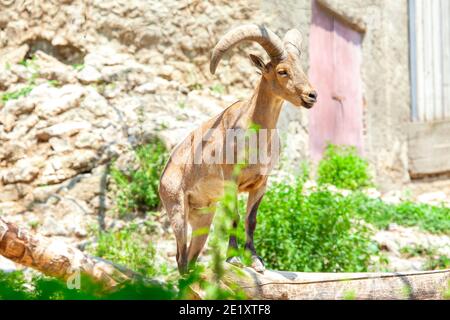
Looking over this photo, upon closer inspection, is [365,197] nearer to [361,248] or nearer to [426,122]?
[361,248]

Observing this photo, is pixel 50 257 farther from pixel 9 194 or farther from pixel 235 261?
pixel 9 194

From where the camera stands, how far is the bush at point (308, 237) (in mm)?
6688

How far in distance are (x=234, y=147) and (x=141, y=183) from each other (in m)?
3.85

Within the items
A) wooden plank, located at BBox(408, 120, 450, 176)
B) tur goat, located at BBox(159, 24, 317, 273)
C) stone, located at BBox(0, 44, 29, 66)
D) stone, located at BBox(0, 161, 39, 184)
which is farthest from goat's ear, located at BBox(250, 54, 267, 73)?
wooden plank, located at BBox(408, 120, 450, 176)

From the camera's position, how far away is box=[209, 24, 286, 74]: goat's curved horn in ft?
14.7

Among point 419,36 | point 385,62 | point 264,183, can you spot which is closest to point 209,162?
point 264,183

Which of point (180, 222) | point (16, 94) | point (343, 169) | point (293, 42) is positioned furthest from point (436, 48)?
point (180, 222)

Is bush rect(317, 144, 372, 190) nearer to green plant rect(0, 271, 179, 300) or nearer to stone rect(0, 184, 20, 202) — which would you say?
stone rect(0, 184, 20, 202)

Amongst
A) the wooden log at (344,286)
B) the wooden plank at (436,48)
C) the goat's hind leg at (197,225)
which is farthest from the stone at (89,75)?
the wooden plank at (436,48)

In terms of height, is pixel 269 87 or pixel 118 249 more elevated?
pixel 269 87

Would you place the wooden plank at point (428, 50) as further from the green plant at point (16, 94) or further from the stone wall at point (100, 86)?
the green plant at point (16, 94)

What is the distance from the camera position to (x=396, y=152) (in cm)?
1269

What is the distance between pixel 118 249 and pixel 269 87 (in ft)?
10.8
